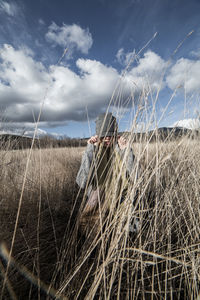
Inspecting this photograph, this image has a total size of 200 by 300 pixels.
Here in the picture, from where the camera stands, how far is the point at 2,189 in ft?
3.59

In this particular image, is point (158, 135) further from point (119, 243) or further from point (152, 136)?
point (119, 243)

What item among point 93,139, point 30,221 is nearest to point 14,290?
point 30,221

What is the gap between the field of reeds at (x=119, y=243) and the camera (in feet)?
1.81

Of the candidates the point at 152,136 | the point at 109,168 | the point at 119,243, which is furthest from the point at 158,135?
the point at 119,243

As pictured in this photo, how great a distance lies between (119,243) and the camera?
23.7 inches

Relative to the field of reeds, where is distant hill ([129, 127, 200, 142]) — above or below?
above

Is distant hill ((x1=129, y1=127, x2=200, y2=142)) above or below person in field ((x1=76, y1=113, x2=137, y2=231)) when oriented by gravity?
above

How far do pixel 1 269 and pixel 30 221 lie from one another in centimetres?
37

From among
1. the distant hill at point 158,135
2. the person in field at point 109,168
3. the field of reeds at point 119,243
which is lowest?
the field of reeds at point 119,243

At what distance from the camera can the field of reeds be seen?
552 mm

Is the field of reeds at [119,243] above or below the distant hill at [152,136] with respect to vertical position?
below

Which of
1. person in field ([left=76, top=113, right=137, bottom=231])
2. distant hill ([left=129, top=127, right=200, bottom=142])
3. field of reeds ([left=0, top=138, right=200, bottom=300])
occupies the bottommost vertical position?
field of reeds ([left=0, top=138, right=200, bottom=300])

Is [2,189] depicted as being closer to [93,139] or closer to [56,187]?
[56,187]

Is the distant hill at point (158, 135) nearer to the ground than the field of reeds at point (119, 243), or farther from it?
farther from it
